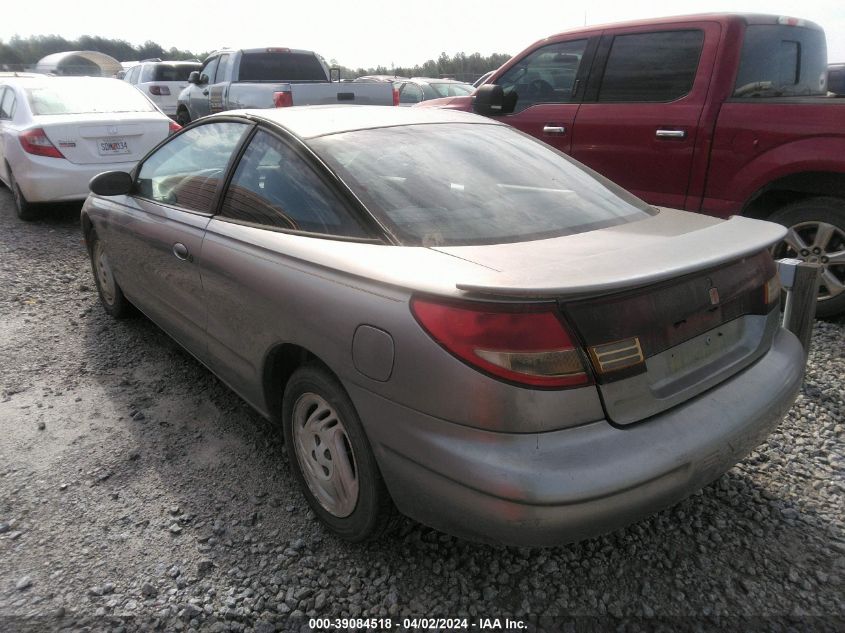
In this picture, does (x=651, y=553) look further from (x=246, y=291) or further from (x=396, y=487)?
(x=246, y=291)

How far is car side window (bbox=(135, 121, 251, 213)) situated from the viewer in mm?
3044

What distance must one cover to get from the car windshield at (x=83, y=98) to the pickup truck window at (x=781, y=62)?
20.6ft

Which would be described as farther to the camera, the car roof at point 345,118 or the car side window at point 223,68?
the car side window at point 223,68

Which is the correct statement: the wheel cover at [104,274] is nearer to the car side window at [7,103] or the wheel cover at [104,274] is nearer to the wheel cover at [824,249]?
the car side window at [7,103]

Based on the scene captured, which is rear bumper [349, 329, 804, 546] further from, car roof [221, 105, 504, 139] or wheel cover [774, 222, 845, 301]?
wheel cover [774, 222, 845, 301]

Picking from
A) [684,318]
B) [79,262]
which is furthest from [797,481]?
[79,262]

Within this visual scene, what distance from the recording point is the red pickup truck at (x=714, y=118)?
4.00 meters

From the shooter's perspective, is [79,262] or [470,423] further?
[79,262]

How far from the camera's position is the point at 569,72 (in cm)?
532

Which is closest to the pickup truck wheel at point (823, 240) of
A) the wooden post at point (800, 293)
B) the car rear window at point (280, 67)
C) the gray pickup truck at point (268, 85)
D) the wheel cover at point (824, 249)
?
the wheel cover at point (824, 249)

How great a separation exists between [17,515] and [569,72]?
4.86 meters

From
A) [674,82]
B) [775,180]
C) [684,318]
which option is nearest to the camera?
[684,318]

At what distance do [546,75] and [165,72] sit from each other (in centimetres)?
1583

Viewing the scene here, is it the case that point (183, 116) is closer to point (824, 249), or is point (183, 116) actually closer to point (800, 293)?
point (824, 249)
